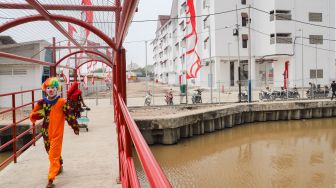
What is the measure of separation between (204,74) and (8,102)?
21.5 m

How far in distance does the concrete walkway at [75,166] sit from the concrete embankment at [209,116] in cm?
419

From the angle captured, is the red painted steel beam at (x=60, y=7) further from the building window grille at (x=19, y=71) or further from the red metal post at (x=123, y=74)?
the building window grille at (x=19, y=71)

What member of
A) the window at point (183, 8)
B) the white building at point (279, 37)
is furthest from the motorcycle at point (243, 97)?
the window at point (183, 8)

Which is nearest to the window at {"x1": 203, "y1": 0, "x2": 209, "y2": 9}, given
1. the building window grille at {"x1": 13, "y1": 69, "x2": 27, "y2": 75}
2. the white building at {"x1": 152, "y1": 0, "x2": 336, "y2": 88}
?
the white building at {"x1": 152, "y1": 0, "x2": 336, "y2": 88}

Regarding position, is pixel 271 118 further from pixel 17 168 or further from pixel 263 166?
pixel 17 168

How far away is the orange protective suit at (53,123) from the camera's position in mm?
3832

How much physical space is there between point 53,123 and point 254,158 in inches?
292

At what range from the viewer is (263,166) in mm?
8734

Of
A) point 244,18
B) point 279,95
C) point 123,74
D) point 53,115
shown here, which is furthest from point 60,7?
point 244,18

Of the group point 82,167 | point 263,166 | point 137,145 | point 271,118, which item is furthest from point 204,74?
point 137,145

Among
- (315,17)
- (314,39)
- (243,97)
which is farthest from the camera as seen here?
(315,17)

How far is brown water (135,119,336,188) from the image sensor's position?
→ 7.53 metres

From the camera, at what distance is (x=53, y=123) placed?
3885 millimetres

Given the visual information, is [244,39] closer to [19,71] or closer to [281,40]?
[281,40]
